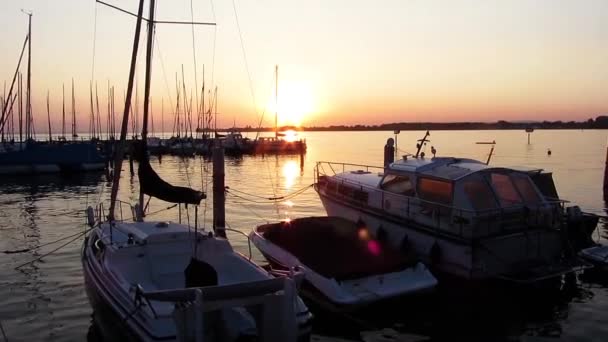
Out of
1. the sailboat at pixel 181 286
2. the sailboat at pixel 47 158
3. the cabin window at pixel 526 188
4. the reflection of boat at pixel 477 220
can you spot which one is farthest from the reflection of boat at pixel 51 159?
the cabin window at pixel 526 188

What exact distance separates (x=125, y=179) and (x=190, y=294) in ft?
128

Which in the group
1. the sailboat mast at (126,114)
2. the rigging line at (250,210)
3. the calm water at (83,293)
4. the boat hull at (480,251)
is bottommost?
the calm water at (83,293)

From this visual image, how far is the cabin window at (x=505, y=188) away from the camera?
13883 millimetres

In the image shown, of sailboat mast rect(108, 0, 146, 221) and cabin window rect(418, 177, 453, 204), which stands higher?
sailboat mast rect(108, 0, 146, 221)

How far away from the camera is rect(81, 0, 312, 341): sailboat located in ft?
23.5

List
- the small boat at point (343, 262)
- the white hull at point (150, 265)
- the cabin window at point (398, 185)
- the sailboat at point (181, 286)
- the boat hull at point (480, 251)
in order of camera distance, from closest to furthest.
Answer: the sailboat at point (181, 286) → the white hull at point (150, 265) → the small boat at point (343, 262) → the boat hull at point (480, 251) → the cabin window at point (398, 185)

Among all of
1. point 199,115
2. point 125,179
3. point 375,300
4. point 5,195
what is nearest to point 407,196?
point 375,300

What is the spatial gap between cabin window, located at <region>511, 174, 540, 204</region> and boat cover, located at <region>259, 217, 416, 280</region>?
12.8ft

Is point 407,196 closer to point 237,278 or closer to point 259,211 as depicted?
point 237,278

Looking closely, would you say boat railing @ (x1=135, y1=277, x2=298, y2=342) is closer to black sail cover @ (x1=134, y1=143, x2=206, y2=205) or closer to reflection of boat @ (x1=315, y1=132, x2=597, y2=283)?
black sail cover @ (x1=134, y1=143, x2=206, y2=205)

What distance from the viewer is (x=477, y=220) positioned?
1277cm

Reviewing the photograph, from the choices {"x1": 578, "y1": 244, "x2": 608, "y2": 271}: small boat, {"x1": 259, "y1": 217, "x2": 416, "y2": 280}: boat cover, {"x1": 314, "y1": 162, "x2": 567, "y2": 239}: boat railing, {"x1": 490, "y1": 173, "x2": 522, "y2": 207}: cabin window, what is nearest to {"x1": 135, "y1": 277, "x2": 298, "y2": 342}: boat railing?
{"x1": 259, "y1": 217, "x2": 416, "y2": 280}: boat cover

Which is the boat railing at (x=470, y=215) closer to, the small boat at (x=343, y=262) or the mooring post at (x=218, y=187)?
the small boat at (x=343, y=262)

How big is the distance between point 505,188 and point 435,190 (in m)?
1.86
